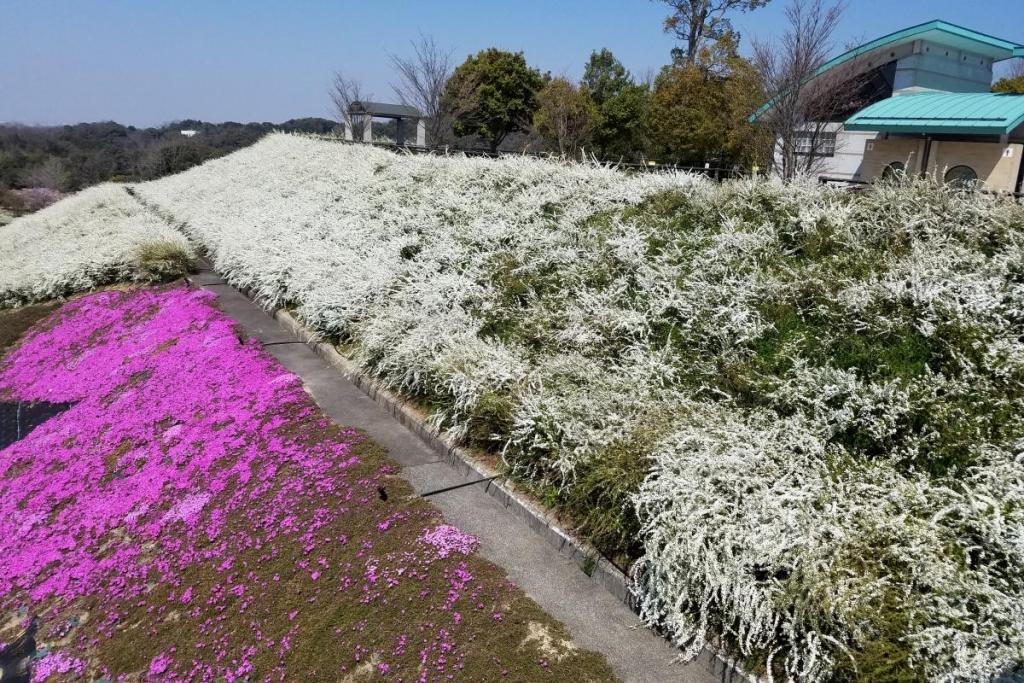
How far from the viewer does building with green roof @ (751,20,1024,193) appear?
1342 centimetres

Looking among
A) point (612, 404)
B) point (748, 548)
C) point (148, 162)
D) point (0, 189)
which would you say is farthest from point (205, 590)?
point (0, 189)

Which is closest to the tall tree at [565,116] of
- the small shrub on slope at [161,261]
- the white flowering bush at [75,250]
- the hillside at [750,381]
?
the white flowering bush at [75,250]

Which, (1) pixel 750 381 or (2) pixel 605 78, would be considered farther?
(2) pixel 605 78

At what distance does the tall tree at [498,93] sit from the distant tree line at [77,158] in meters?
8.04

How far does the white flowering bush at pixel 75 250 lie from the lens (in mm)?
10047

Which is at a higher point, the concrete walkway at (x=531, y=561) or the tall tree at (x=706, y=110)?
the tall tree at (x=706, y=110)

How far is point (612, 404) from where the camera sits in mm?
3818

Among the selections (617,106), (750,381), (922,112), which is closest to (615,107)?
(617,106)

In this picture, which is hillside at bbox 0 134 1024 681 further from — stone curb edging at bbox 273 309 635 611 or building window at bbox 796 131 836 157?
building window at bbox 796 131 836 157

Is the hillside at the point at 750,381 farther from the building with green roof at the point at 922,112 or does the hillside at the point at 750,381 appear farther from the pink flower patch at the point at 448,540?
the building with green roof at the point at 922,112

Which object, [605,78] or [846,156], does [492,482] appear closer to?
[846,156]

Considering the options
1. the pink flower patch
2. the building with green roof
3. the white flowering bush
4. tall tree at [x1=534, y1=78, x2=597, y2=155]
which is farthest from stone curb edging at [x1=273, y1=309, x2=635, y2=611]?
tall tree at [x1=534, y1=78, x2=597, y2=155]

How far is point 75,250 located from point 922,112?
18282 millimetres

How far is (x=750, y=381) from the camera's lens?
144 inches
